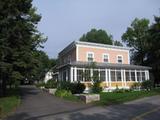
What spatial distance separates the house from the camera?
32188 millimetres

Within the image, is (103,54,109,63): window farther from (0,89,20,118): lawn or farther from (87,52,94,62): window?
(0,89,20,118): lawn

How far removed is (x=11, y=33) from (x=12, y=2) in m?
2.71

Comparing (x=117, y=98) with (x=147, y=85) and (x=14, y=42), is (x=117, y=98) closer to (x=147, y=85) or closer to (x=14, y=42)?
(x=14, y=42)

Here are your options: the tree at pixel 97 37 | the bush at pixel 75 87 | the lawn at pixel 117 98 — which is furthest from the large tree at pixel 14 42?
the tree at pixel 97 37

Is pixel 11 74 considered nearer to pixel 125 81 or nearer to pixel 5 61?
pixel 5 61

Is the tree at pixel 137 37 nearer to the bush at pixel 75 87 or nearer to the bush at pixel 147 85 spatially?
the bush at pixel 147 85

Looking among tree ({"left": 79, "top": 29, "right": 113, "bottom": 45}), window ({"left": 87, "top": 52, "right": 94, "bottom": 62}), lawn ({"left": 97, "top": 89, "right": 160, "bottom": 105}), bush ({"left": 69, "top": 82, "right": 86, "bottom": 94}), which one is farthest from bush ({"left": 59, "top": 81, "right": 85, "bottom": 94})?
tree ({"left": 79, "top": 29, "right": 113, "bottom": 45})

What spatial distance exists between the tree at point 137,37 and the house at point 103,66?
67.4 ft

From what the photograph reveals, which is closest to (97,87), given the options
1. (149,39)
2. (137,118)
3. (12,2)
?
(12,2)

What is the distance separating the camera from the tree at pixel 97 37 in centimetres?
7244

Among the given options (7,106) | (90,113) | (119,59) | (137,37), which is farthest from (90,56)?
(137,37)

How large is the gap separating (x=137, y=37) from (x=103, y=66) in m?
31.4

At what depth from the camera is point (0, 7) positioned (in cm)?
2094

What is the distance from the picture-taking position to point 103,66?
33.9 meters
